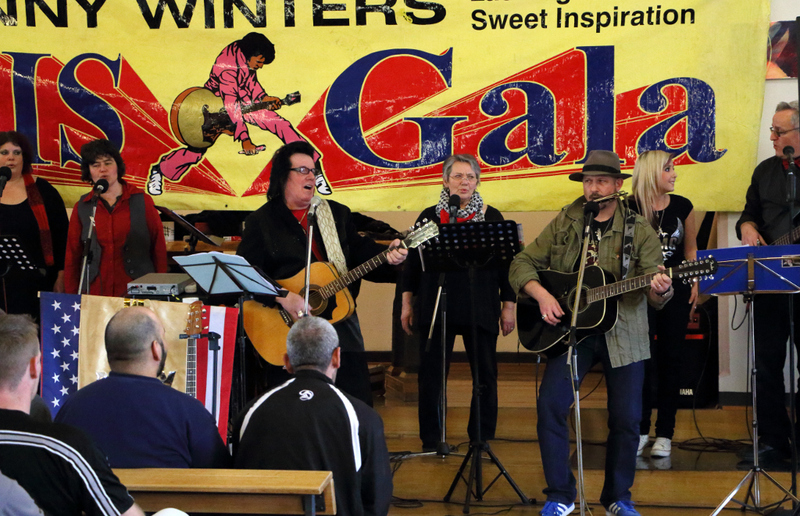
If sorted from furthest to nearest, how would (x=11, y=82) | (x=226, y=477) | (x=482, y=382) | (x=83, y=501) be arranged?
(x=11, y=82) → (x=482, y=382) → (x=226, y=477) → (x=83, y=501)

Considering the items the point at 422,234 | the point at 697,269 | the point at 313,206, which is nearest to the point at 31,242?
the point at 313,206

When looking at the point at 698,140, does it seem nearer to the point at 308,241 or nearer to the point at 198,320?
the point at 308,241

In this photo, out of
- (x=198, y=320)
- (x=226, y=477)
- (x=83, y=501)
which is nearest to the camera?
(x=83, y=501)

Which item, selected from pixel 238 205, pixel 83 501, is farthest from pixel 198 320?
pixel 83 501

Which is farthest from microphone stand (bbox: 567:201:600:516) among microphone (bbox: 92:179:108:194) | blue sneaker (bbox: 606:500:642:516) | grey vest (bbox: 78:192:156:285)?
microphone (bbox: 92:179:108:194)

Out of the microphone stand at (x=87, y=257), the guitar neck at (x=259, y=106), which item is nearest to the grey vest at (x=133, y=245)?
the microphone stand at (x=87, y=257)

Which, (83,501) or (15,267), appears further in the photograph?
(15,267)

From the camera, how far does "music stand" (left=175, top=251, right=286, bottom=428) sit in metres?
4.05

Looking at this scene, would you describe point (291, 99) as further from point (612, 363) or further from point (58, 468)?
point (58, 468)

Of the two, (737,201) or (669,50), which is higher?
(669,50)

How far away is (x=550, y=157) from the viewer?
5.42 meters

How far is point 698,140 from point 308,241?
2692 millimetres

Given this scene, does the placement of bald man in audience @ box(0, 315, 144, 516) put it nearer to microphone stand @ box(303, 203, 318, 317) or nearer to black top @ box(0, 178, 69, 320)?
microphone stand @ box(303, 203, 318, 317)

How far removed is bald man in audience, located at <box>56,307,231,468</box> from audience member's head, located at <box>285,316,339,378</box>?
335mm
